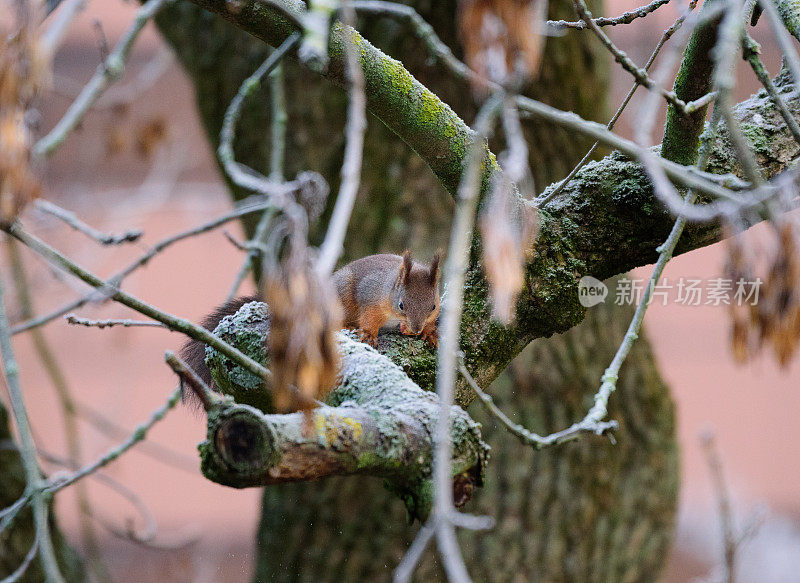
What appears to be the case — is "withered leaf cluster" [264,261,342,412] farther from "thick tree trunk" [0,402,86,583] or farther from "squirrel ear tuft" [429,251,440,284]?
"thick tree trunk" [0,402,86,583]

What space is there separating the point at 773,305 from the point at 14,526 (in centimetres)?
227

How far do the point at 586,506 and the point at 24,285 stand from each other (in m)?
2.22

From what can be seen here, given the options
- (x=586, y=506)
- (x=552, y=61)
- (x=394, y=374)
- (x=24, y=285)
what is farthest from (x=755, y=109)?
(x=24, y=285)

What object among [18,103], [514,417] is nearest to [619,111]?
[18,103]

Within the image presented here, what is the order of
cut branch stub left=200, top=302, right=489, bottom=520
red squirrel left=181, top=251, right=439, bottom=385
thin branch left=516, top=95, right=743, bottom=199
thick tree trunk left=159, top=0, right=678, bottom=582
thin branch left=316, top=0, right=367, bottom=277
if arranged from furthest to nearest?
thick tree trunk left=159, top=0, right=678, bottom=582
red squirrel left=181, top=251, right=439, bottom=385
cut branch stub left=200, top=302, right=489, bottom=520
thin branch left=516, top=95, right=743, bottom=199
thin branch left=316, top=0, right=367, bottom=277

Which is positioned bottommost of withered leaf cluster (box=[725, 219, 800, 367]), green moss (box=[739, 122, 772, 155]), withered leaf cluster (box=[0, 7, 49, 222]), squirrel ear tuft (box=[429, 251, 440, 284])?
withered leaf cluster (box=[725, 219, 800, 367])

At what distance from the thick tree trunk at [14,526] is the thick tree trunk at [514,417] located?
2.78 ft

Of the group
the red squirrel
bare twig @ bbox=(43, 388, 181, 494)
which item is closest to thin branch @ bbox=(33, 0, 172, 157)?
bare twig @ bbox=(43, 388, 181, 494)

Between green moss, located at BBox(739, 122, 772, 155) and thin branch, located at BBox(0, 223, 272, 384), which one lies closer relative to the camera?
thin branch, located at BBox(0, 223, 272, 384)

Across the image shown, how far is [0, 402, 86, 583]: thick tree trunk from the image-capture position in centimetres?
241

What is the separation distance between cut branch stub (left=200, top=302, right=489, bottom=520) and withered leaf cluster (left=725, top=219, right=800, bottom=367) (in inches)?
18.1

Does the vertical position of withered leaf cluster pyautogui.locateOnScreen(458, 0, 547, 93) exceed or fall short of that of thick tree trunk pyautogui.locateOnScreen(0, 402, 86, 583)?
it exceeds it

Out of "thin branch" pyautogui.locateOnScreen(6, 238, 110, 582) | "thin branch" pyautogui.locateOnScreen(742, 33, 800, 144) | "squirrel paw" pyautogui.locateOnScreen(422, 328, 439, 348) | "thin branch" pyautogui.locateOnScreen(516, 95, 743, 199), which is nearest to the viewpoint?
"thin branch" pyautogui.locateOnScreen(516, 95, 743, 199)

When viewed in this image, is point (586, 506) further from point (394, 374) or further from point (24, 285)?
point (24, 285)
